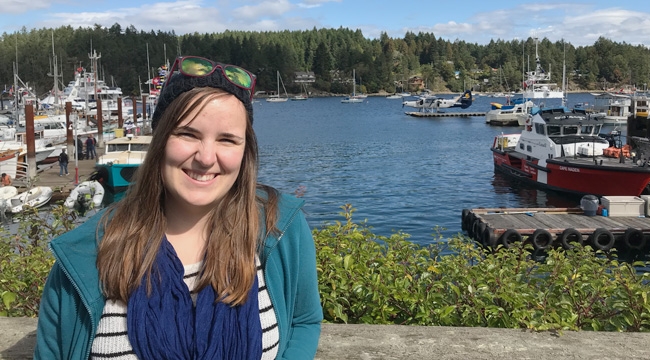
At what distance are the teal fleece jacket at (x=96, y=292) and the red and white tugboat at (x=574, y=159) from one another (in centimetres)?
2394

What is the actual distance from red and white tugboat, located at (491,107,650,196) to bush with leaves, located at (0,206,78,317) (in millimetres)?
22219

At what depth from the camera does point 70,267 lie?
204 centimetres

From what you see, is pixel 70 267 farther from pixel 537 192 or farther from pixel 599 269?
pixel 537 192

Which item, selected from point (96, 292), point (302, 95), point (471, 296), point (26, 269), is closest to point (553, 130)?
point (471, 296)

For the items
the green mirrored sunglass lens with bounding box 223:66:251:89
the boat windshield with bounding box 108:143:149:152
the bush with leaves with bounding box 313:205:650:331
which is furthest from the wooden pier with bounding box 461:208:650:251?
the boat windshield with bounding box 108:143:149:152

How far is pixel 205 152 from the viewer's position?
2154 millimetres

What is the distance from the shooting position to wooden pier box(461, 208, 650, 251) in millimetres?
17922

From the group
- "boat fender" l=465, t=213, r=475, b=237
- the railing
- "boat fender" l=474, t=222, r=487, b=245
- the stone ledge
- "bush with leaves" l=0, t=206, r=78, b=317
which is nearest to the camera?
the stone ledge

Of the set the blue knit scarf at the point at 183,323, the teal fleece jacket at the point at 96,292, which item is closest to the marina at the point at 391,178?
the teal fleece jacket at the point at 96,292

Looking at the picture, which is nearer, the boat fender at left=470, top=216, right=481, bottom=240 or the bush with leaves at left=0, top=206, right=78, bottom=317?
the bush with leaves at left=0, top=206, right=78, bottom=317

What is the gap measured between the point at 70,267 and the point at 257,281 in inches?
23.5

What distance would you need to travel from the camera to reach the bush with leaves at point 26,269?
14.1 feet

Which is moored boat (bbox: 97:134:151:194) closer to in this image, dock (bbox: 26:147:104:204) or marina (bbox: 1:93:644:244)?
marina (bbox: 1:93:644:244)

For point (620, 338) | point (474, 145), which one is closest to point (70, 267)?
point (620, 338)
